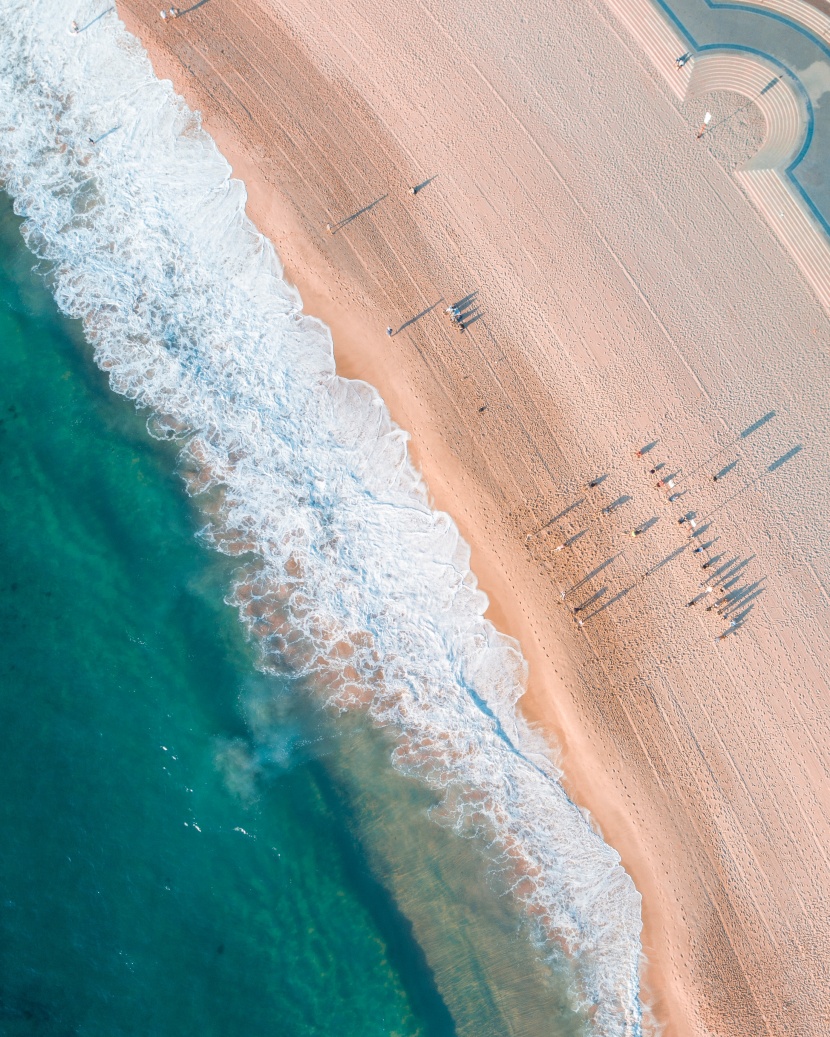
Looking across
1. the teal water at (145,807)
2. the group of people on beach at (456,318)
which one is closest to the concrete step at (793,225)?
the group of people on beach at (456,318)

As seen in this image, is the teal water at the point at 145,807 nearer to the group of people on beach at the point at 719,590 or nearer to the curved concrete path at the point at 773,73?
the group of people on beach at the point at 719,590

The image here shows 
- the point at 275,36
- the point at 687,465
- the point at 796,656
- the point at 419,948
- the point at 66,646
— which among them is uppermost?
the point at 275,36

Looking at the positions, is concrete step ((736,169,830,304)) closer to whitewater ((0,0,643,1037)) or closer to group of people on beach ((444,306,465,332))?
group of people on beach ((444,306,465,332))

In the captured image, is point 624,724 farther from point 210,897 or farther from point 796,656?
point 210,897

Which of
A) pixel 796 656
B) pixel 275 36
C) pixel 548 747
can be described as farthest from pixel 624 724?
pixel 275 36

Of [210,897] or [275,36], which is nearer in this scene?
[210,897]

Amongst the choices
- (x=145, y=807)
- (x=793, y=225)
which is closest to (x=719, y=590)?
(x=793, y=225)
